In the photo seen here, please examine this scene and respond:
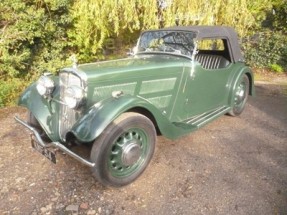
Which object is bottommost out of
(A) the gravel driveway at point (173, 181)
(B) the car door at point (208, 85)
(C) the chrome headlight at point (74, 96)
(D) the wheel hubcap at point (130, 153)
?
(A) the gravel driveway at point (173, 181)

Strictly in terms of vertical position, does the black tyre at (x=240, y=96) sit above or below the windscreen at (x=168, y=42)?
below

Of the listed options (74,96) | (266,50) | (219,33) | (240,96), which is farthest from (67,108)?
(266,50)

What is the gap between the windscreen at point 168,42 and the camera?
4082 millimetres

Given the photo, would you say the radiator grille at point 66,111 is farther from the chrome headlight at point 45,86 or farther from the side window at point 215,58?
the side window at point 215,58

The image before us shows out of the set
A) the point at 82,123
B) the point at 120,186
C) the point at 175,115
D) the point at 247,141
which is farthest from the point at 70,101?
the point at 247,141

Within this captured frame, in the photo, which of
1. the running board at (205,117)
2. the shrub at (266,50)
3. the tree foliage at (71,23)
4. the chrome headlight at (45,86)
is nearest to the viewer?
the chrome headlight at (45,86)

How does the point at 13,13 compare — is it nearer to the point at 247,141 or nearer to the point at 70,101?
the point at 70,101

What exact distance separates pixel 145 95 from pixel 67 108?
0.96 meters

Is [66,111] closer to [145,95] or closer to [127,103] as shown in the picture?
[127,103]

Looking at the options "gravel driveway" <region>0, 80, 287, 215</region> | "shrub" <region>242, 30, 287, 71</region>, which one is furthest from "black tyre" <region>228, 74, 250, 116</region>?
"shrub" <region>242, 30, 287, 71</region>

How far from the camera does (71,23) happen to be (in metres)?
7.79

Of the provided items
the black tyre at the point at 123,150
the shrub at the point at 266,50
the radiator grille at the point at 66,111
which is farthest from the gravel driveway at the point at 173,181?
the shrub at the point at 266,50

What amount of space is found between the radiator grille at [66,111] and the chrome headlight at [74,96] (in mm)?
104

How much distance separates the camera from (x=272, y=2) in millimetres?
9922
